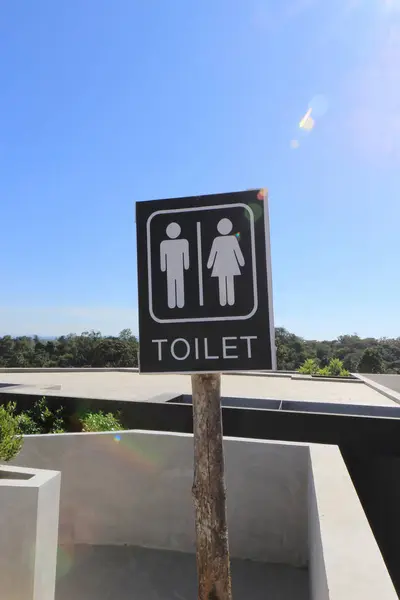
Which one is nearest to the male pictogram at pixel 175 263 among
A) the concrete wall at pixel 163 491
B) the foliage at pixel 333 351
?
the concrete wall at pixel 163 491

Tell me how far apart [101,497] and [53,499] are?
1.54m

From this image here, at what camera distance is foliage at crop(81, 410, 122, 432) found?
5.42 metres

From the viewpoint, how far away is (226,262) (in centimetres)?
201

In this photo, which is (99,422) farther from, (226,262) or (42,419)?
(226,262)

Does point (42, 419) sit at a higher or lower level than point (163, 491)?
higher

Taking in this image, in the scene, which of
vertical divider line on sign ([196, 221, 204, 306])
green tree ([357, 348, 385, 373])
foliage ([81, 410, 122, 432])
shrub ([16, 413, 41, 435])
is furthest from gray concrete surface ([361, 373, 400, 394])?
green tree ([357, 348, 385, 373])

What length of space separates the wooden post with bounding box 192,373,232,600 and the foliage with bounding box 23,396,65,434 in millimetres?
3839

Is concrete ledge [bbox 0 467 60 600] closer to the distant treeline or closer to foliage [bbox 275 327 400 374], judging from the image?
the distant treeline

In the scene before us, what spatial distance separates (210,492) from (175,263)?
1.28 metres

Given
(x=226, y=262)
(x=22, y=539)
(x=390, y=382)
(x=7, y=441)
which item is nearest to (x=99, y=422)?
(x=7, y=441)

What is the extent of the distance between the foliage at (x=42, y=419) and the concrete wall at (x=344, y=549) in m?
3.90

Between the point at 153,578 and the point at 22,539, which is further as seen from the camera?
the point at 153,578

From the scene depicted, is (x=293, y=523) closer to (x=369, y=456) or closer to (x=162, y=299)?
(x=369, y=456)

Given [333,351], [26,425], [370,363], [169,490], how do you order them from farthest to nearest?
[333,351] → [370,363] → [26,425] → [169,490]
